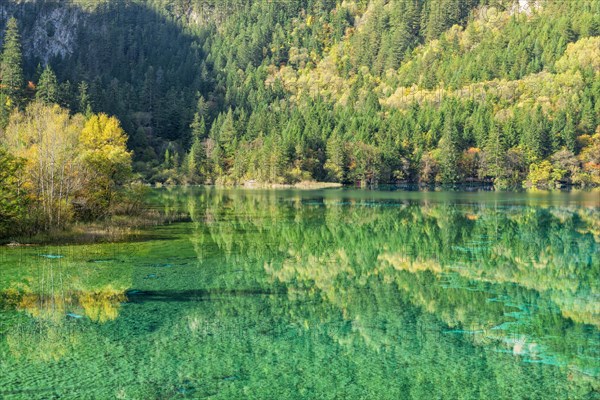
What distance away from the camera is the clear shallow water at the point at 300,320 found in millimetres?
10766

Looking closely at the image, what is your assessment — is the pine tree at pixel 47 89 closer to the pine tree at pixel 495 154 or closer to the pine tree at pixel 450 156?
the pine tree at pixel 450 156

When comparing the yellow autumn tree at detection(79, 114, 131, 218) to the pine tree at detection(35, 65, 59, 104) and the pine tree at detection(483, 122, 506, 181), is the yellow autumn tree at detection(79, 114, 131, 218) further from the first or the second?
the pine tree at detection(483, 122, 506, 181)

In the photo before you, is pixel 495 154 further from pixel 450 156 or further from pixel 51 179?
pixel 51 179

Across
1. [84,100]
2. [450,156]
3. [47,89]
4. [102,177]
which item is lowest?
[102,177]

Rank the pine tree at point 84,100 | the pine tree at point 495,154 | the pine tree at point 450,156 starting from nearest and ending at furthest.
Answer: the pine tree at point 84,100
the pine tree at point 495,154
the pine tree at point 450,156

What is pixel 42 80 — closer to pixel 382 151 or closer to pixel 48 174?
pixel 382 151

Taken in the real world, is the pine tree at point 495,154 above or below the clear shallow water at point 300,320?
above

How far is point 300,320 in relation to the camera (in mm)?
14930

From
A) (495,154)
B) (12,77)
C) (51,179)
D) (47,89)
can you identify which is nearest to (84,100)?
(47,89)

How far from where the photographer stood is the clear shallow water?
10766 mm

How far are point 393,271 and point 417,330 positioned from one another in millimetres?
7823

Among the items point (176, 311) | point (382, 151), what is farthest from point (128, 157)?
point (382, 151)

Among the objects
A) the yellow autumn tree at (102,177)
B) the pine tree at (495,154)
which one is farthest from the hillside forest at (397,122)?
the yellow autumn tree at (102,177)

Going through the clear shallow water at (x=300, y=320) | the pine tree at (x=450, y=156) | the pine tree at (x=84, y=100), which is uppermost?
the pine tree at (x=84, y=100)
